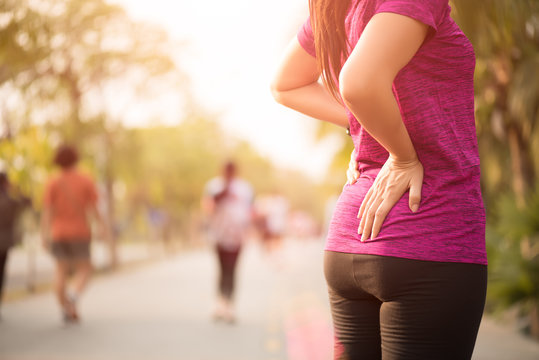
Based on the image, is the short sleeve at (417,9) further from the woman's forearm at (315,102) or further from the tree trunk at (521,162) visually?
the tree trunk at (521,162)

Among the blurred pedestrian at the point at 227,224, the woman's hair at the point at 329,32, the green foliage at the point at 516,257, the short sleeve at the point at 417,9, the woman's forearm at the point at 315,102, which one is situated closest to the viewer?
the short sleeve at the point at 417,9

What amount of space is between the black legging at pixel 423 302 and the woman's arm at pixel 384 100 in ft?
0.35

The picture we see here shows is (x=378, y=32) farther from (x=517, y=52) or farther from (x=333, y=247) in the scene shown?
(x=517, y=52)

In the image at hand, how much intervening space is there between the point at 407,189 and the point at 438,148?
13 centimetres

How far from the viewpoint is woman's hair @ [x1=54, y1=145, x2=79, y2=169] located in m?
8.41

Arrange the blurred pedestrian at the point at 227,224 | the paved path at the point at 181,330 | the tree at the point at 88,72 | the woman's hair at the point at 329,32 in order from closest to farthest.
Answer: the woman's hair at the point at 329,32, the paved path at the point at 181,330, the blurred pedestrian at the point at 227,224, the tree at the point at 88,72

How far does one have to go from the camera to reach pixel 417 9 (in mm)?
1552

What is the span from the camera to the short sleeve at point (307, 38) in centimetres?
194

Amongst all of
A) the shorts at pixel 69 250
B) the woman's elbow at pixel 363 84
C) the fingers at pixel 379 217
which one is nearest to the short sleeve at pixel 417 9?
the woman's elbow at pixel 363 84

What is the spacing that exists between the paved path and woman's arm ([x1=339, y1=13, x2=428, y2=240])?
189 inches

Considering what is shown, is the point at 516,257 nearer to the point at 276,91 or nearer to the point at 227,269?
the point at 227,269

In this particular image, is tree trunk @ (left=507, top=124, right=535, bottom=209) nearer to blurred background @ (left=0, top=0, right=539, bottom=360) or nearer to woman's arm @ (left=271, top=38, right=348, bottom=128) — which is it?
blurred background @ (left=0, top=0, right=539, bottom=360)

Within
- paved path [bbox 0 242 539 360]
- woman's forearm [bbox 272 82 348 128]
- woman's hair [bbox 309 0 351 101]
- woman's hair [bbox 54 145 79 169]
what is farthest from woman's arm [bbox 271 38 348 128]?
woman's hair [bbox 54 145 79 169]

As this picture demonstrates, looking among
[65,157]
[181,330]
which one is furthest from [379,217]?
[65,157]
